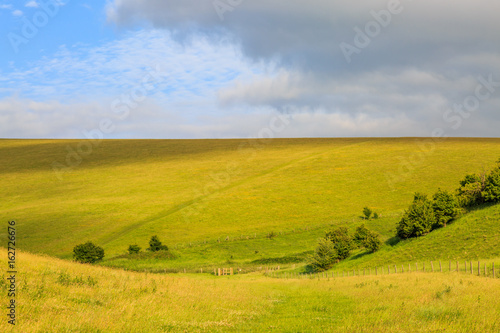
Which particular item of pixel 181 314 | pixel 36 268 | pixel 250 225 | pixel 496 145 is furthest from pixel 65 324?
pixel 496 145

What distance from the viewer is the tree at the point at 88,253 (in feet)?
207

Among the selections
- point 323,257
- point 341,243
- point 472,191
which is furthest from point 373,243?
point 472,191

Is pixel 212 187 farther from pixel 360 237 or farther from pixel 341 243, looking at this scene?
pixel 360 237

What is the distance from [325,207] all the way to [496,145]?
7343 cm

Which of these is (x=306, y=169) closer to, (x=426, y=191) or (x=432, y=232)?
(x=426, y=191)

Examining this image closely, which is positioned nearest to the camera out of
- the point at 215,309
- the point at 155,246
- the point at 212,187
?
the point at 215,309

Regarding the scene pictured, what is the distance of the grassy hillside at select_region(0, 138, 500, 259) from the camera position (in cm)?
8050

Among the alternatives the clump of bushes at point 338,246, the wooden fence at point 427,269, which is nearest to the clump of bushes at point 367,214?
the clump of bushes at point 338,246

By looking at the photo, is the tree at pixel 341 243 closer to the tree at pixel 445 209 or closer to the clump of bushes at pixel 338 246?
Answer: the clump of bushes at pixel 338 246

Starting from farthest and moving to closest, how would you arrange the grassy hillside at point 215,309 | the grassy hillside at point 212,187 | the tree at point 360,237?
the grassy hillside at point 212,187 < the tree at point 360,237 < the grassy hillside at point 215,309

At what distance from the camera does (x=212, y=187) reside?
107m

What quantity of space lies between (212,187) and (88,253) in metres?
46.3

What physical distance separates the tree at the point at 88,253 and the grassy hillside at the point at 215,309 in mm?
42541

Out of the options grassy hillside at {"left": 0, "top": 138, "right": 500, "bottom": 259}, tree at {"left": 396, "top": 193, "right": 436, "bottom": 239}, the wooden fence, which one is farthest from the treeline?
grassy hillside at {"left": 0, "top": 138, "right": 500, "bottom": 259}
